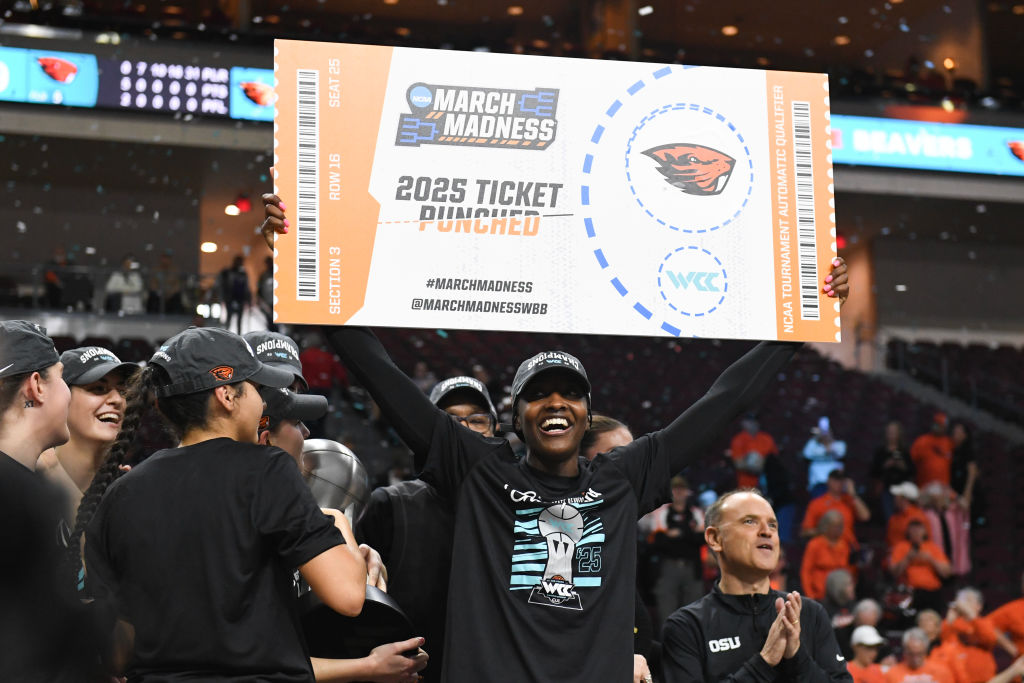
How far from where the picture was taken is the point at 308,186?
2.74 metres

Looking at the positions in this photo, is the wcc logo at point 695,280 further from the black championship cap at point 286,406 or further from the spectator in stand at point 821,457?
the spectator in stand at point 821,457

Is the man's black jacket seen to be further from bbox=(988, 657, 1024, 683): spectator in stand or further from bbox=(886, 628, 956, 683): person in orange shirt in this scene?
bbox=(886, 628, 956, 683): person in orange shirt

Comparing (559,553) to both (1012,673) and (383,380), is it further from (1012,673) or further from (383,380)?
(1012,673)

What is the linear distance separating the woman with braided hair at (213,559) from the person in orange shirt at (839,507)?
7.05 m

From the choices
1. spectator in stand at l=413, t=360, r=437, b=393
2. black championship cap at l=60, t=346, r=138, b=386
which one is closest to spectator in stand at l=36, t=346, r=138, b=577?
black championship cap at l=60, t=346, r=138, b=386

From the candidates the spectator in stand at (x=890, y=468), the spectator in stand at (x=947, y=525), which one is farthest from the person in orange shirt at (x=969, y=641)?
the spectator in stand at (x=890, y=468)

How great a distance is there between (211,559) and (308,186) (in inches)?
39.5

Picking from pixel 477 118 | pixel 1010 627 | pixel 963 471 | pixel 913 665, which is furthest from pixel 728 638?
pixel 963 471

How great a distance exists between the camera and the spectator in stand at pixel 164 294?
13.7 m

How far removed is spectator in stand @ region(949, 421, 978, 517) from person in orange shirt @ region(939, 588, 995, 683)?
3.48 m

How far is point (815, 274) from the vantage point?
2963mm

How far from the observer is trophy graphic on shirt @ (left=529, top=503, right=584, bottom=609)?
2516mm

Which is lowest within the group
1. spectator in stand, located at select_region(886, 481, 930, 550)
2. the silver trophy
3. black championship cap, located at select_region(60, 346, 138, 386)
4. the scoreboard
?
spectator in stand, located at select_region(886, 481, 930, 550)

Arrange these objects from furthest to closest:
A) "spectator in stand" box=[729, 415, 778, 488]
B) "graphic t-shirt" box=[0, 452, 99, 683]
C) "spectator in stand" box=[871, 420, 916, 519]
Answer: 1. "spectator in stand" box=[871, 420, 916, 519]
2. "spectator in stand" box=[729, 415, 778, 488]
3. "graphic t-shirt" box=[0, 452, 99, 683]
